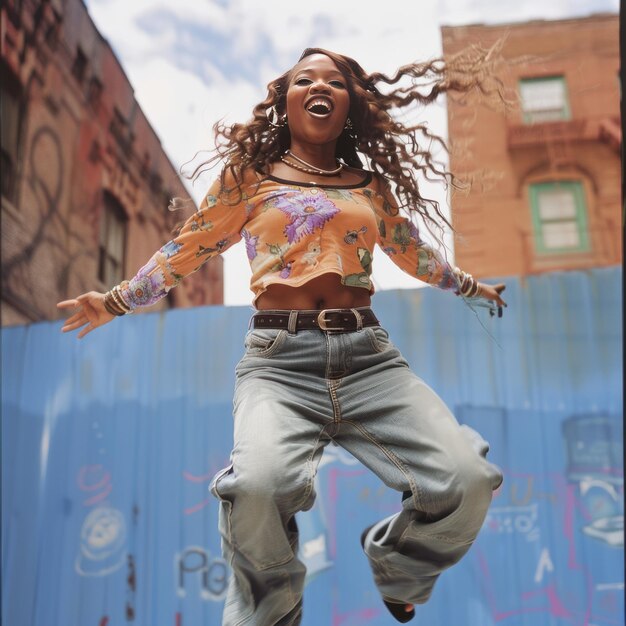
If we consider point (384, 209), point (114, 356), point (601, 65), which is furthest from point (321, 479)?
point (601, 65)

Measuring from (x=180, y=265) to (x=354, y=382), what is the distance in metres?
0.65

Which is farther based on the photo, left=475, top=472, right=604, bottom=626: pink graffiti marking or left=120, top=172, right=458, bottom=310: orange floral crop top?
left=475, top=472, right=604, bottom=626: pink graffiti marking

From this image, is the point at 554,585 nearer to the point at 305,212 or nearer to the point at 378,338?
the point at 378,338

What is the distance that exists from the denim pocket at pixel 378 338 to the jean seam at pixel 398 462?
0.77ft

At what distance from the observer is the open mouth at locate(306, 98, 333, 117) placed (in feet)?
7.48

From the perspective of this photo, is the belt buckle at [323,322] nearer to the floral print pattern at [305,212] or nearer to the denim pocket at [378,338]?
the denim pocket at [378,338]

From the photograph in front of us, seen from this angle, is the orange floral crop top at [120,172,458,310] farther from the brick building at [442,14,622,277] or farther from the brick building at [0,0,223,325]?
the brick building at [442,14,622,277]

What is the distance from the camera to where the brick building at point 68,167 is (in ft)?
24.8

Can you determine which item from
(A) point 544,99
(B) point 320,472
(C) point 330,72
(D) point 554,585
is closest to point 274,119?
(C) point 330,72

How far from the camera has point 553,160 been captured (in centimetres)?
952

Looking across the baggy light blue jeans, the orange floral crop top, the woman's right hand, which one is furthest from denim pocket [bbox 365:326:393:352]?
the woman's right hand

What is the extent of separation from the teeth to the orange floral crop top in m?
0.23

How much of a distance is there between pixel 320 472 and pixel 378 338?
4.11 m

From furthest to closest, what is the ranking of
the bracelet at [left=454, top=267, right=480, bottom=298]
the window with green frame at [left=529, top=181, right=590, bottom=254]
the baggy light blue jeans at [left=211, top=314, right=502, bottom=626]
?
Result: the window with green frame at [left=529, top=181, right=590, bottom=254] < the bracelet at [left=454, top=267, right=480, bottom=298] < the baggy light blue jeans at [left=211, top=314, right=502, bottom=626]
